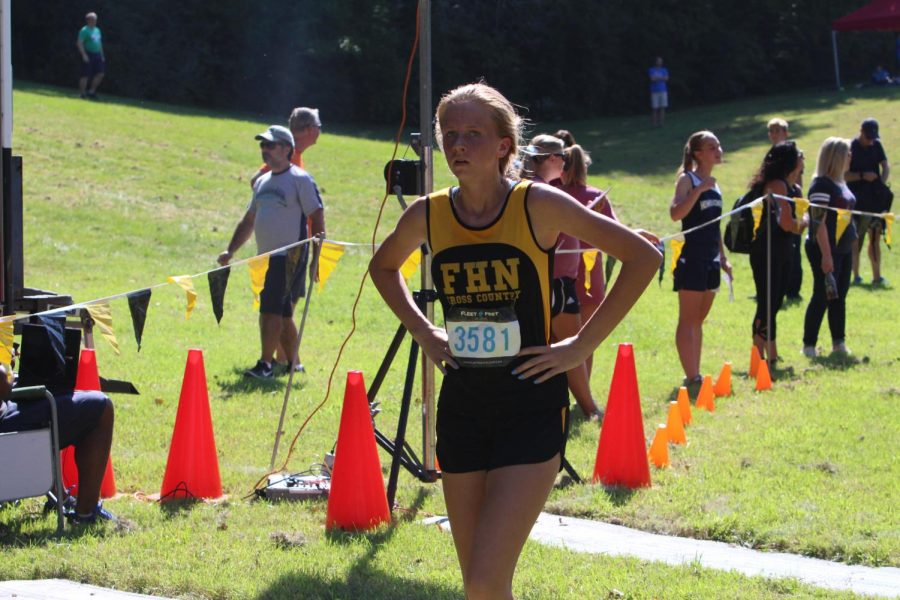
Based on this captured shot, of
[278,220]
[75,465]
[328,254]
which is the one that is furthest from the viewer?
[278,220]

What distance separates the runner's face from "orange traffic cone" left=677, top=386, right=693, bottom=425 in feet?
15.8

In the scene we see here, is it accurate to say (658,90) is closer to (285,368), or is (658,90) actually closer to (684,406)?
(285,368)

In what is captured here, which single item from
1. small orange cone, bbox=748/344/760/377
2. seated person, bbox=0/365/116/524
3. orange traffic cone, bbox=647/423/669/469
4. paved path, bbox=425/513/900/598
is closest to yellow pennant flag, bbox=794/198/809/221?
small orange cone, bbox=748/344/760/377

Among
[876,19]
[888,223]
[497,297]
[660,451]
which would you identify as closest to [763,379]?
[660,451]

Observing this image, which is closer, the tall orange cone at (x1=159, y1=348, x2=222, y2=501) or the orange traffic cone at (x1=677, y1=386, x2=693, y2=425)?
the tall orange cone at (x1=159, y1=348, x2=222, y2=501)

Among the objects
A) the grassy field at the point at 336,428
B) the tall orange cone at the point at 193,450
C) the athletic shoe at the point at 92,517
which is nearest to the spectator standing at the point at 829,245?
the grassy field at the point at 336,428

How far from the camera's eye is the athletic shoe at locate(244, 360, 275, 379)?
33.3 feet

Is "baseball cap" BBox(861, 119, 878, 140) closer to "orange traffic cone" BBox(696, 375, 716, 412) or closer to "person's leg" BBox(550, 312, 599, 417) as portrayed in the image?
"orange traffic cone" BBox(696, 375, 716, 412)

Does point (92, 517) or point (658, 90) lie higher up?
point (658, 90)

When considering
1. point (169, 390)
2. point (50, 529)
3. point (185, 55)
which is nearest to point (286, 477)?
point (50, 529)

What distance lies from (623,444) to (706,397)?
7.78 feet

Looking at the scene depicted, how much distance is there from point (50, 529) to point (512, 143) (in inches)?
137

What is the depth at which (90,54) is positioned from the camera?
29.1m

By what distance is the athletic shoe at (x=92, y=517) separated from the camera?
242 inches
